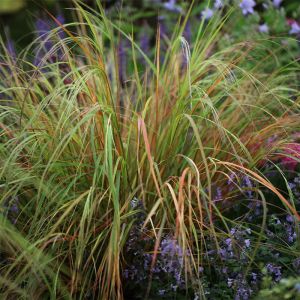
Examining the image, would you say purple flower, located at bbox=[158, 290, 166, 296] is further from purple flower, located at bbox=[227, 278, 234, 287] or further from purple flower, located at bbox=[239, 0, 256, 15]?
purple flower, located at bbox=[239, 0, 256, 15]

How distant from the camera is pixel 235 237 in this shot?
86.0 inches

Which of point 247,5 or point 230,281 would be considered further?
point 247,5

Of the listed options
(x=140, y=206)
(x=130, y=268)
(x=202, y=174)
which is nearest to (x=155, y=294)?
(x=130, y=268)

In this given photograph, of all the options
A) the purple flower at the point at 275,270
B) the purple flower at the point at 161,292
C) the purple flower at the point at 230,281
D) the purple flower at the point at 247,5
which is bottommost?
the purple flower at the point at 161,292

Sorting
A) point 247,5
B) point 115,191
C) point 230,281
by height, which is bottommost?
point 230,281

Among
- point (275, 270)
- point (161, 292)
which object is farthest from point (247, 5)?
point (161, 292)

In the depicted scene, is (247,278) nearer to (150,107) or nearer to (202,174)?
(202,174)

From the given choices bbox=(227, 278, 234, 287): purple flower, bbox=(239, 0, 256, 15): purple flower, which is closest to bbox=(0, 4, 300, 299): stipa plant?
bbox=(227, 278, 234, 287): purple flower

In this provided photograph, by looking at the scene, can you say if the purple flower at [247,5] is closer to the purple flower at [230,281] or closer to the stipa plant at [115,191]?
the stipa plant at [115,191]

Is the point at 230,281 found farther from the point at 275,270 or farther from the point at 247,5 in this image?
the point at 247,5

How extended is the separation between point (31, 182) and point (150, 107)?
0.72 meters

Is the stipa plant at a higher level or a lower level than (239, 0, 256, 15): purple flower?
lower

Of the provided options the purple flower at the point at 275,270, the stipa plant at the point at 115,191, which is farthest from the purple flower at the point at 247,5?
the purple flower at the point at 275,270

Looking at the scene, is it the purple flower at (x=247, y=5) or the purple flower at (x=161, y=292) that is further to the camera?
the purple flower at (x=247, y=5)
